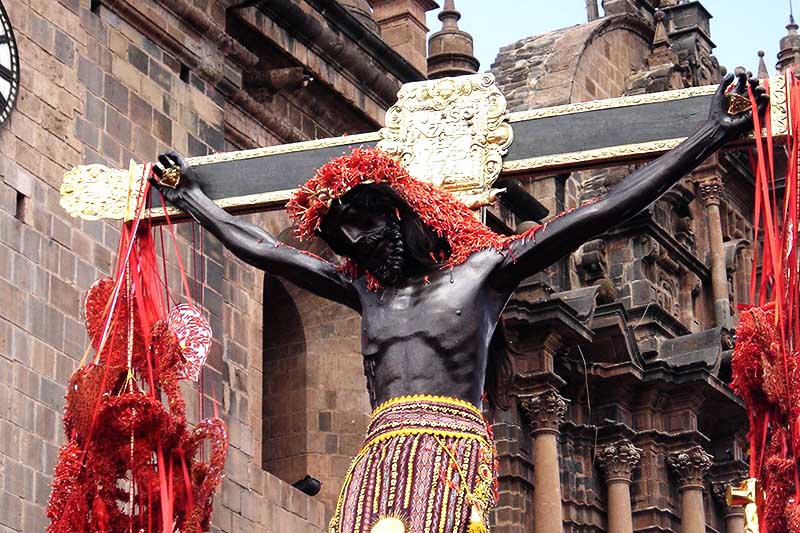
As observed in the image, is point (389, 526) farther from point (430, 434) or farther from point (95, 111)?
point (95, 111)

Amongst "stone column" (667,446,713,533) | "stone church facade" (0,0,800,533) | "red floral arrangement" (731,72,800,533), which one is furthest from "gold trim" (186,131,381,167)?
"stone column" (667,446,713,533)

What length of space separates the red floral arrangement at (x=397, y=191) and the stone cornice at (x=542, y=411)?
17518 mm

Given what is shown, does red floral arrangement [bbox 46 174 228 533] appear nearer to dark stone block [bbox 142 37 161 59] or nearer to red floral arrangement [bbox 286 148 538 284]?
red floral arrangement [bbox 286 148 538 284]

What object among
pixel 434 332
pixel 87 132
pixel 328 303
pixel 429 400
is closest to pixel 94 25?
pixel 87 132

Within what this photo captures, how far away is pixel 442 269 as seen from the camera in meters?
8.44

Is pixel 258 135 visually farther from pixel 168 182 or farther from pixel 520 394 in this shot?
pixel 168 182

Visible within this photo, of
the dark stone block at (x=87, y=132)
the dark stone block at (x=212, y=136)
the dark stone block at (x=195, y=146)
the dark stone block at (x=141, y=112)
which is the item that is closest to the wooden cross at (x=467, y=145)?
the dark stone block at (x=87, y=132)

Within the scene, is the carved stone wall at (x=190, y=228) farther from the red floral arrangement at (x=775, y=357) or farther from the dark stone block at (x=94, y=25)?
the red floral arrangement at (x=775, y=357)

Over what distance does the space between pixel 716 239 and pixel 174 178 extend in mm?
23868

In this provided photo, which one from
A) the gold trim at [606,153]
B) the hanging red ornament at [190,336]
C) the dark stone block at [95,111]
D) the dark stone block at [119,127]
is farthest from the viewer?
the dark stone block at [119,127]

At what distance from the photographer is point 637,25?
34344 millimetres

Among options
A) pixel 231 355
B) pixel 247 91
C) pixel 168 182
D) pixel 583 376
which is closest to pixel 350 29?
pixel 247 91

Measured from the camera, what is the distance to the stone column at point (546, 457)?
83.3 ft

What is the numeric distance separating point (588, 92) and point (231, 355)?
Answer: 13749 mm
